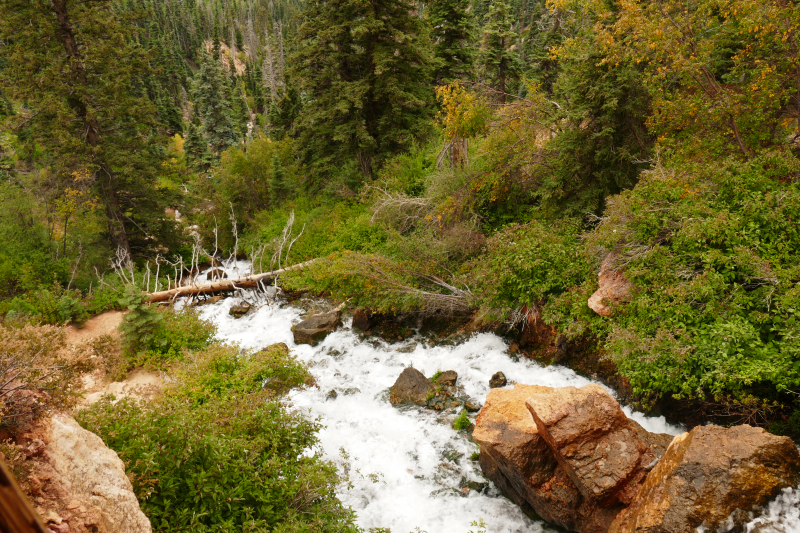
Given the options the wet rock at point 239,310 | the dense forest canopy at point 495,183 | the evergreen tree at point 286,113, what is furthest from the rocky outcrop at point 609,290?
the evergreen tree at point 286,113

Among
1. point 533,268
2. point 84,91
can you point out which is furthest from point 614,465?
point 84,91

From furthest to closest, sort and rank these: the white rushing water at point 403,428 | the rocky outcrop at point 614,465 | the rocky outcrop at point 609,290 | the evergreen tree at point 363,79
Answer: the evergreen tree at point 363,79 → the rocky outcrop at point 609,290 → the white rushing water at point 403,428 → the rocky outcrop at point 614,465

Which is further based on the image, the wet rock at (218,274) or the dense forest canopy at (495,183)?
the wet rock at (218,274)

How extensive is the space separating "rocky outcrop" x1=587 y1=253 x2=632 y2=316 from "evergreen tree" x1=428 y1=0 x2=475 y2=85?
14572 millimetres

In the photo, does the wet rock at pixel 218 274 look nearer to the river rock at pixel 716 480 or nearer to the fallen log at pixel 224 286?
the fallen log at pixel 224 286

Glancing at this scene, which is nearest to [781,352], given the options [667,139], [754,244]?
[754,244]

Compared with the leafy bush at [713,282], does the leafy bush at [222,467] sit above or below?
below

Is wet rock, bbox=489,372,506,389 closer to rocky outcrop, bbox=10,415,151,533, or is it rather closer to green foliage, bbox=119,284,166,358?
rocky outcrop, bbox=10,415,151,533

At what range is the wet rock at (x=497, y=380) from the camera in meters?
10.0

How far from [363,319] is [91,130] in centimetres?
1446

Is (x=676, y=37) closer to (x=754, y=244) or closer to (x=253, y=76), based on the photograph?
(x=754, y=244)

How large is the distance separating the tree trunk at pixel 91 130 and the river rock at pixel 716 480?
67.6ft

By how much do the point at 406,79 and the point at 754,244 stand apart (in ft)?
50.9

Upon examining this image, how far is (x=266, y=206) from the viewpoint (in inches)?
959
